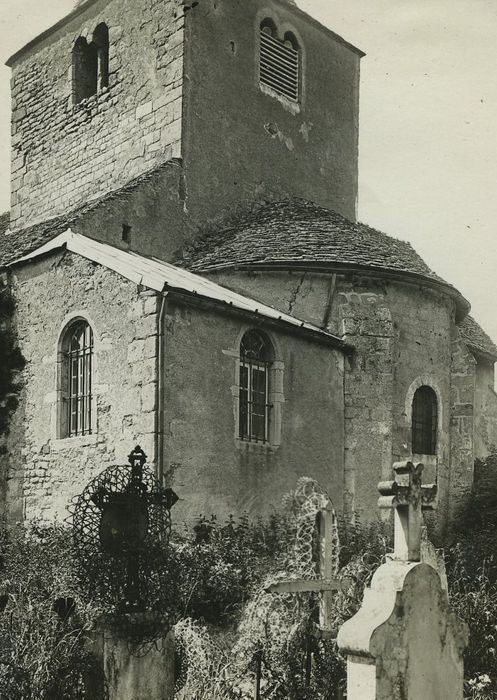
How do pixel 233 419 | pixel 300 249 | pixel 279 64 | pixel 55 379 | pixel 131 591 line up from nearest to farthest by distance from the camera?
pixel 131 591 < pixel 233 419 < pixel 55 379 < pixel 300 249 < pixel 279 64

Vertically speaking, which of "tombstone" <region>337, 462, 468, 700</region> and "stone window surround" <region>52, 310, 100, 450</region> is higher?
"stone window surround" <region>52, 310, 100, 450</region>

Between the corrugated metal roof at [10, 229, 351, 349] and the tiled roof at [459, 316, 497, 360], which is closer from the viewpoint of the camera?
the corrugated metal roof at [10, 229, 351, 349]

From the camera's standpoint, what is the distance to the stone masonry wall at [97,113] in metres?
17.6

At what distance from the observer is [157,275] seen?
12.8m

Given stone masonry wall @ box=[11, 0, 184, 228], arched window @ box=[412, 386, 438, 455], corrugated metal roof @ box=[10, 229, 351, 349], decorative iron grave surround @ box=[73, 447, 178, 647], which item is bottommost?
decorative iron grave surround @ box=[73, 447, 178, 647]

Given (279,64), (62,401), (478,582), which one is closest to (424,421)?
(478,582)

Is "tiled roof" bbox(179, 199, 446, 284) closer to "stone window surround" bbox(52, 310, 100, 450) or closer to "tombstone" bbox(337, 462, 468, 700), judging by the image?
"stone window surround" bbox(52, 310, 100, 450)

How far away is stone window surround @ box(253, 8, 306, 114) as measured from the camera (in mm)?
19000

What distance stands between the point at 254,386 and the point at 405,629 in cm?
732

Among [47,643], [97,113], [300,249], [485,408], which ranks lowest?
[47,643]

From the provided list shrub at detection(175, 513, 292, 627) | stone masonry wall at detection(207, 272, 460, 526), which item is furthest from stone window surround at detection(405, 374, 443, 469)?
shrub at detection(175, 513, 292, 627)

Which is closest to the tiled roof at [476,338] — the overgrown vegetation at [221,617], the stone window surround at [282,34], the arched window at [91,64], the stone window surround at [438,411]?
the stone window surround at [438,411]

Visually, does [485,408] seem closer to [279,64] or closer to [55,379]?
[279,64]

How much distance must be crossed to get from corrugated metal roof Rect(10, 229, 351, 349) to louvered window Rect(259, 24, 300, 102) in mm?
6226
